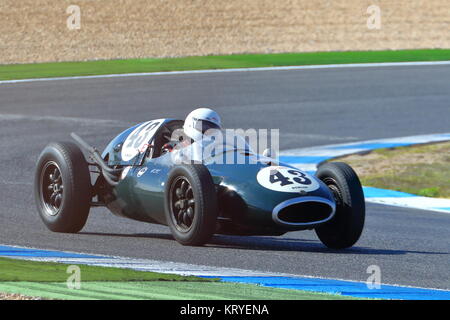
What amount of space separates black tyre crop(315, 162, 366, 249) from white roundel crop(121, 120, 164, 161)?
1.85 m

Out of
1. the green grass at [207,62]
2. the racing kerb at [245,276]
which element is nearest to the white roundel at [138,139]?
the racing kerb at [245,276]

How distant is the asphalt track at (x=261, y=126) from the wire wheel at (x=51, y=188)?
11.7 inches

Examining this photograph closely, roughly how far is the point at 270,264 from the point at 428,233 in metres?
2.94

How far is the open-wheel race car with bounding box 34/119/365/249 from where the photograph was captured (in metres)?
9.20

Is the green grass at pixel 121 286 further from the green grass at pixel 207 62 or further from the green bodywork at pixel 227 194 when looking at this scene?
A: the green grass at pixel 207 62

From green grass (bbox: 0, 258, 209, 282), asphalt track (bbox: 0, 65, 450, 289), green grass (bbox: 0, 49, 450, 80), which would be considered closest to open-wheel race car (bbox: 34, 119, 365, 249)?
asphalt track (bbox: 0, 65, 450, 289)

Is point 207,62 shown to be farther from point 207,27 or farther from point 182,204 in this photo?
point 182,204

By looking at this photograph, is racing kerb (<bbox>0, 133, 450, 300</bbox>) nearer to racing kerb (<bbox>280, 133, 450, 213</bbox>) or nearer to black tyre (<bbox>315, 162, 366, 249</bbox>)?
black tyre (<bbox>315, 162, 366, 249</bbox>)

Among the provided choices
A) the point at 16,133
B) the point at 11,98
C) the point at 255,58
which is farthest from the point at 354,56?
the point at 16,133

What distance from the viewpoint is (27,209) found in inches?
485

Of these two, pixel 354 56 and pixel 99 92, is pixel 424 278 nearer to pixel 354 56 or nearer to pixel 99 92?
pixel 99 92

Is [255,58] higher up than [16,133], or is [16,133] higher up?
[255,58]
